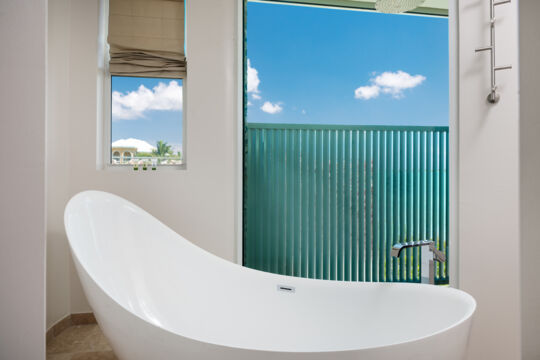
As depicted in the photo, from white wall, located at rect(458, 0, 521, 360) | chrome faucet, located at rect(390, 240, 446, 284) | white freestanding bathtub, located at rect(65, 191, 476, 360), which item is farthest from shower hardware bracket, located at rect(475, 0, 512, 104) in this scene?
white freestanding bathtub, located at rect(65, 191, 476, 360)

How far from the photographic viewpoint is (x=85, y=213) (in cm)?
158

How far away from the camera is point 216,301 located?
1.61 meters

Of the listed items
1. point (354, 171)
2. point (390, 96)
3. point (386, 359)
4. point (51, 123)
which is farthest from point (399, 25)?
point (386, 359)

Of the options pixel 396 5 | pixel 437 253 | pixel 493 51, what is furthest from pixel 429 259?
pixel 396 5

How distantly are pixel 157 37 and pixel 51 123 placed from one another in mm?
891

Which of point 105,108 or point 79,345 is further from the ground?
point 105,108

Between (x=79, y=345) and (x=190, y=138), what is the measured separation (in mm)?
1373

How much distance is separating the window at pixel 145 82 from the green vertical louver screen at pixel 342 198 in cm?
59

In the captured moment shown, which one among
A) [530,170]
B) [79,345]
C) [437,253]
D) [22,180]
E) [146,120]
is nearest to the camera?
[530,170]

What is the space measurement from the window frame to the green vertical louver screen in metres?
0.52

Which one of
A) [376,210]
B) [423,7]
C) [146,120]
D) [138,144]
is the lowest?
[376,210]

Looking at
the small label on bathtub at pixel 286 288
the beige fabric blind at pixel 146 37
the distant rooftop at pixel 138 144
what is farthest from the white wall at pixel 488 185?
the distant rooftop at pixel 138 144

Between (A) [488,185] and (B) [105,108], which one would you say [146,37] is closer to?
(B) [105,108]

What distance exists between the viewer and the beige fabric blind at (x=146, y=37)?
7.12ft
